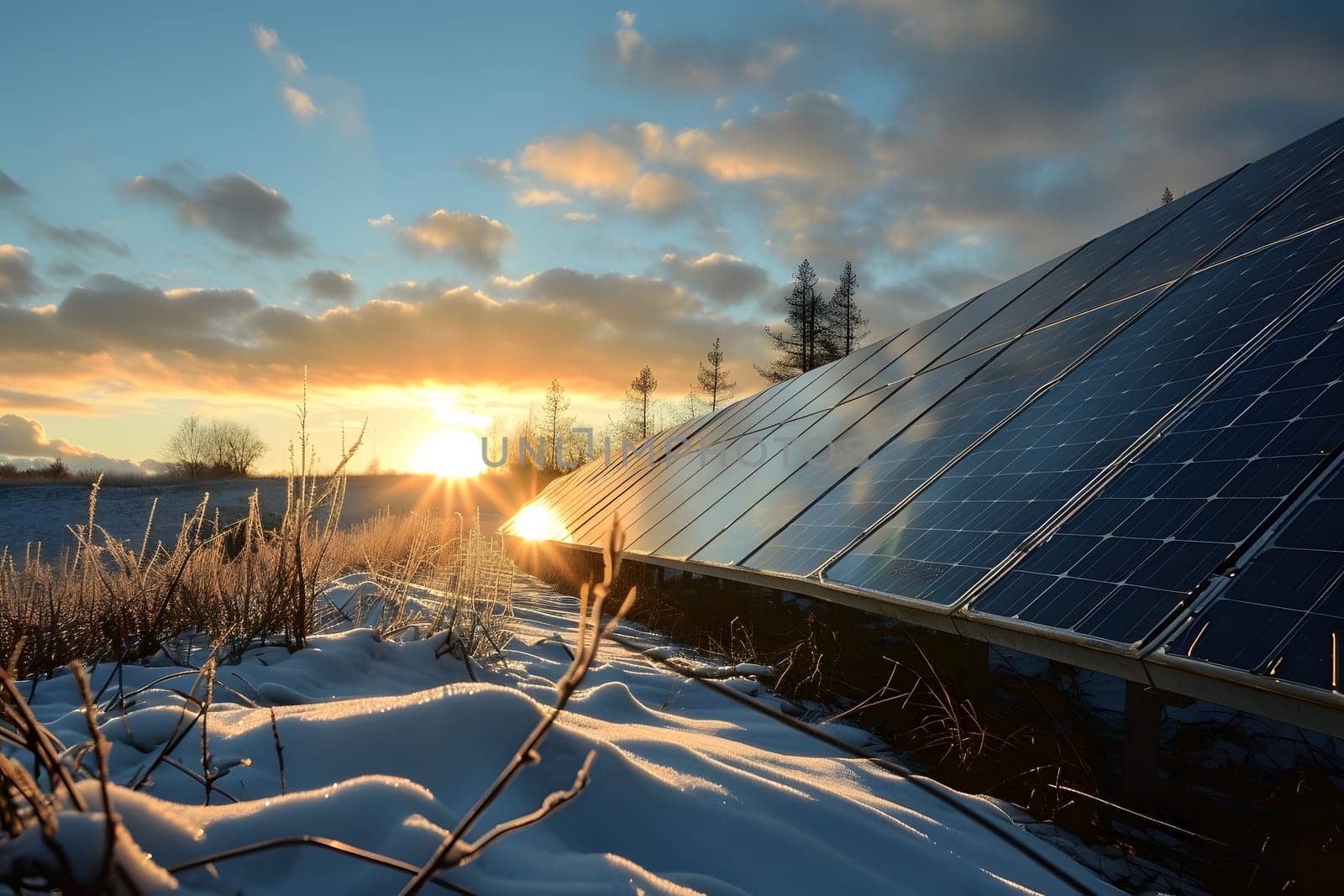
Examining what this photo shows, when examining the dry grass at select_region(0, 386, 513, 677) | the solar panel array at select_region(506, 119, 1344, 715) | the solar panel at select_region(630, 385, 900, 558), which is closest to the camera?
the solar panel array at select_region(506, 119, 1344, 715)

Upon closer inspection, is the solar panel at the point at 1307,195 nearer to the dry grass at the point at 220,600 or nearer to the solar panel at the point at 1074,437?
the solar panel at the point at 1074,437

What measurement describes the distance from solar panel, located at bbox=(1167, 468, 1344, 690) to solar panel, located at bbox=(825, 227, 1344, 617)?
533 millimetres

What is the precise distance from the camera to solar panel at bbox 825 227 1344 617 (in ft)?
12.3

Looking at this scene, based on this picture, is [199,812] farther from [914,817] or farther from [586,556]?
[586,556]

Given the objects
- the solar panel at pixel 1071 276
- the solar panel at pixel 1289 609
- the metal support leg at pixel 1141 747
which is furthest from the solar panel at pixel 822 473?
the solar panel at pixel 1289 609

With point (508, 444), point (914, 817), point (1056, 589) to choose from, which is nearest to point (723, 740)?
point (914, 817)

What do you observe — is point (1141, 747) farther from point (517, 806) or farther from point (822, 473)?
point (822, 473)

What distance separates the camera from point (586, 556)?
1268 centimetres

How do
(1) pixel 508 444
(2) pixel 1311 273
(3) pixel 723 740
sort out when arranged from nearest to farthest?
1. (3) pixel 723 740
2. (2) pixel 1311 273
3. (1) pixel 508 444

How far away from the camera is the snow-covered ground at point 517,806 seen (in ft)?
4.57

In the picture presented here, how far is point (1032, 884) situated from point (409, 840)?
1.71m

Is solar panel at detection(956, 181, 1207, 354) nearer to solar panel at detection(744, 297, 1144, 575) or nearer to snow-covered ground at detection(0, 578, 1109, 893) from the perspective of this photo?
solar panel at detection(744, 297, 1144, 575)

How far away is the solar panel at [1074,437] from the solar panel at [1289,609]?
533mm

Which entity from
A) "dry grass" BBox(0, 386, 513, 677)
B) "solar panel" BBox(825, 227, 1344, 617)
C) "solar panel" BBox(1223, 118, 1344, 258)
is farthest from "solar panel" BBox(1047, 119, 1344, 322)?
"dry grass" BBox(0, 386, 513, 677)
